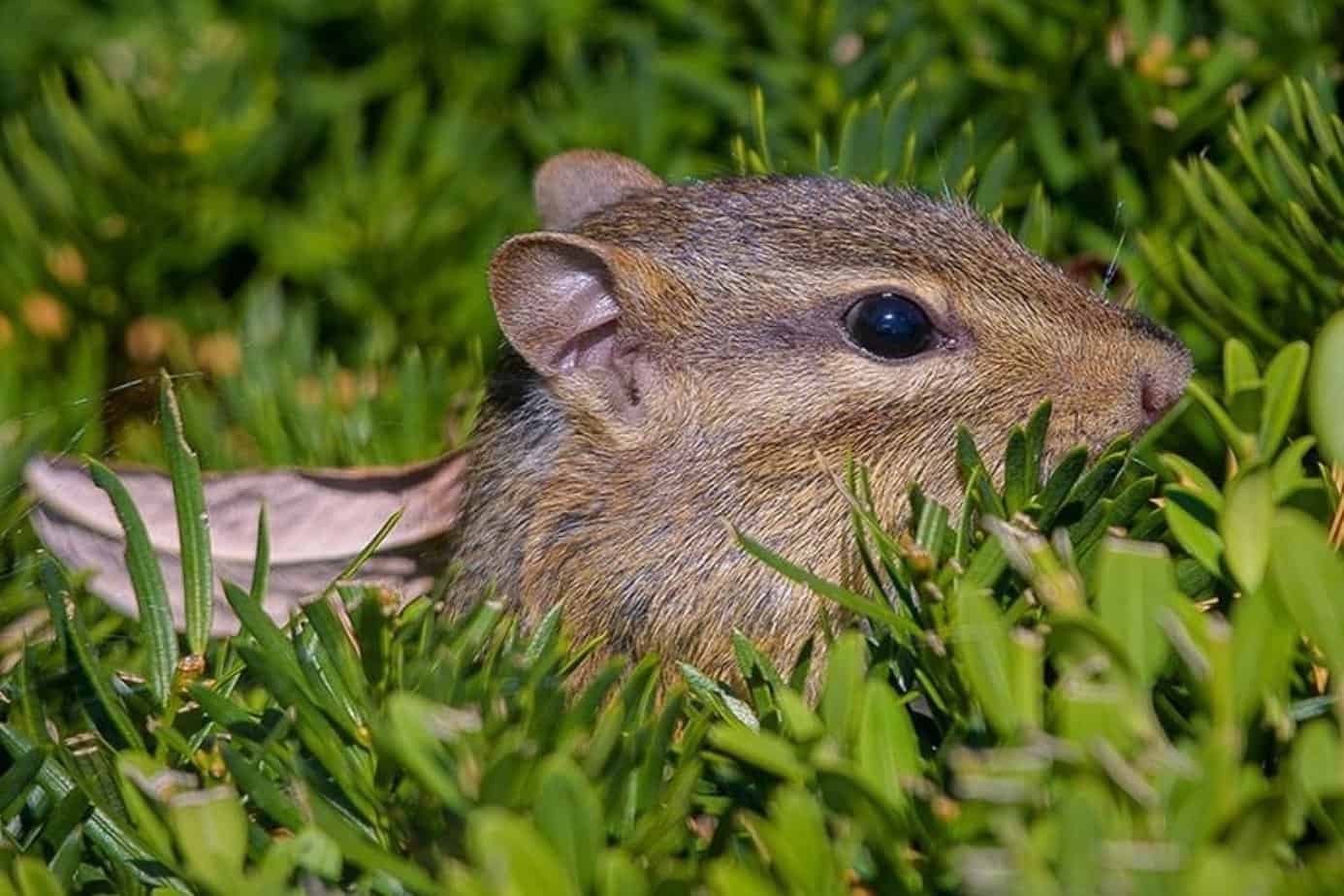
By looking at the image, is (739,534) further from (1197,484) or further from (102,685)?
(102,685)

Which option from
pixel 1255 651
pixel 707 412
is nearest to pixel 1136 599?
pixel 1255 651

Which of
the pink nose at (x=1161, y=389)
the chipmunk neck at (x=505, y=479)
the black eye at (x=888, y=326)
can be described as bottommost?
the chipmunk neck at (x=505, y=479)

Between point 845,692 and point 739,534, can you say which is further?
point 739,534

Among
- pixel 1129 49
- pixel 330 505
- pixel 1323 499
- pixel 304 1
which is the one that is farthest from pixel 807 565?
pixel 304 1

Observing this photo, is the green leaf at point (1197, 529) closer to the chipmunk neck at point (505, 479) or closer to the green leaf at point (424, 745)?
the green leaf at point (424, 745)

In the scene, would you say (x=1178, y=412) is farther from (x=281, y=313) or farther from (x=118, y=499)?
(x=281, y=313)

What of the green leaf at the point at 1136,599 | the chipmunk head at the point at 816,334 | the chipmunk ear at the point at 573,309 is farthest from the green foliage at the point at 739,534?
the chipmunk ear at the point at 573,309
